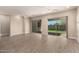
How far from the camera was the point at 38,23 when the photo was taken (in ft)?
8.62

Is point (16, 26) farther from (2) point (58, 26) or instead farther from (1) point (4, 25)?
(2) point (58, 26)

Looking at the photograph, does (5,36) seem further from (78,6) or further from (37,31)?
(78,6)

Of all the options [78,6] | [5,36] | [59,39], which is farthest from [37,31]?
[78,6]

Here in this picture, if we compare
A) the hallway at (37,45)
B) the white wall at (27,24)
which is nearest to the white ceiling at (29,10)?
the white wall at (27,24)

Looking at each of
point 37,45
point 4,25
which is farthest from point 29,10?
point 37,45

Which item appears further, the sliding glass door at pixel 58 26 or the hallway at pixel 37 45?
the sliding glass door at pixel 58 26

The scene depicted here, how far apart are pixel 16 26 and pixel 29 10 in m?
0.58

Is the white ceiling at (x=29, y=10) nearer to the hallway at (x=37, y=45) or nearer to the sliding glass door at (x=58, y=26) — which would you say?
the sliding glass door at (x=58, y=26)

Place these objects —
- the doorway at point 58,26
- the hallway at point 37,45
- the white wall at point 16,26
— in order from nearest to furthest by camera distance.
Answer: the hallway at point 37,45 < the doorway at point 58,26 < the white wall at point 16,26

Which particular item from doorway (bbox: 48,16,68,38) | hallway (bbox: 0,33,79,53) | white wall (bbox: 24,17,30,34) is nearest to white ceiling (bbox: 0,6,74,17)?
white wall (bbox: 24,17,30,34)

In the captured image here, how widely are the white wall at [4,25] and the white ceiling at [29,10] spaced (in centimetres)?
16

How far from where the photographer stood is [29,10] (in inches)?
97.1

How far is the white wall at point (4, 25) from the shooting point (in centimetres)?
248
